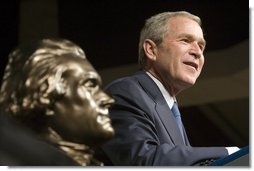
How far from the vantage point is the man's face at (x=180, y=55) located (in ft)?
7.00

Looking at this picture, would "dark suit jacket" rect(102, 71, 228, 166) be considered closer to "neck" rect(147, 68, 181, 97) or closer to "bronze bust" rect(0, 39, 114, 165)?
"neck" rect(147, 68, 181, 97)

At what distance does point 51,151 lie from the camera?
4.39 feet

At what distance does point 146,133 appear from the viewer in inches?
76.6

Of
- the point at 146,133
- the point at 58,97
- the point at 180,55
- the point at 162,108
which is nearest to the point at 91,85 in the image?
the point at 58,97

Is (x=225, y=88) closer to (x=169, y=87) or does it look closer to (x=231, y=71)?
(x=231, y=71)

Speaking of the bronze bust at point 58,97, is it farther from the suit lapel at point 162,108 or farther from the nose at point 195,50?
the nose at point 195,50

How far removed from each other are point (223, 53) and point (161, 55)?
0.29 m

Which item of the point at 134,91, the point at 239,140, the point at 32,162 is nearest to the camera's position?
the point at 32,162

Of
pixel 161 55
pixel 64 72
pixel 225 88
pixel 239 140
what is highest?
pixel 64 72

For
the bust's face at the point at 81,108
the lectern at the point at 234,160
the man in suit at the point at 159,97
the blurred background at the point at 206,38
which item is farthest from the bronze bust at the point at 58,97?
the blurred background at the point at 206,38

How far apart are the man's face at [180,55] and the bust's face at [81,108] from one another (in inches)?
25.3

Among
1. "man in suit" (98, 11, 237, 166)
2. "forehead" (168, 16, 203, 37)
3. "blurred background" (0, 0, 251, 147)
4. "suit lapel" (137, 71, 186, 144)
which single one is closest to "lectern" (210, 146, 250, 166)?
"man in suit" (98, 11, 237, 166)

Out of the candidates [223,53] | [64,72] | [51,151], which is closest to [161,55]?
[223,53]

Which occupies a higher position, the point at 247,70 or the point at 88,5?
the point at 88,5
